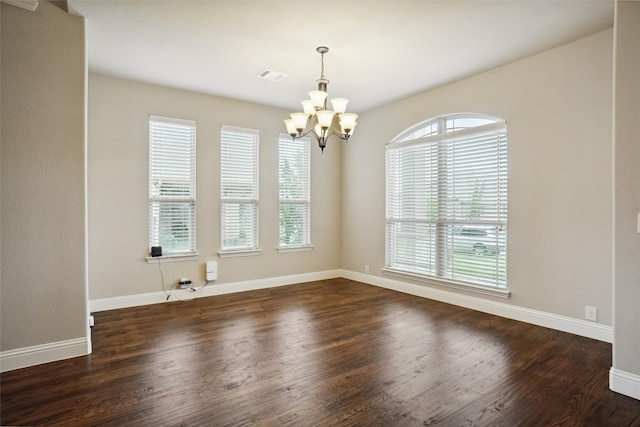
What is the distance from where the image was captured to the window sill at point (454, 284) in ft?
13.5

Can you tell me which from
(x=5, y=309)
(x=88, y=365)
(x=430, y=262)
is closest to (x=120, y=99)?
(x=5, y=309)

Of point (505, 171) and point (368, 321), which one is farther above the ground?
point (505, 171)

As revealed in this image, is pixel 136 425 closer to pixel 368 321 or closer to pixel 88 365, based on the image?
pixel 88 365

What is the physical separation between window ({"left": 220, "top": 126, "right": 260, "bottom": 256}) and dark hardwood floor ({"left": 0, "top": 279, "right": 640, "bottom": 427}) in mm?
1495

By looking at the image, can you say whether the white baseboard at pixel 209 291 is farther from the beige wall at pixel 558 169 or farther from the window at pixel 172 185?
the beige wall at pixel 558 169

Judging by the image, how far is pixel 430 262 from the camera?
498 centimetres

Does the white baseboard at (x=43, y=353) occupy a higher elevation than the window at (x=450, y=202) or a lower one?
lower

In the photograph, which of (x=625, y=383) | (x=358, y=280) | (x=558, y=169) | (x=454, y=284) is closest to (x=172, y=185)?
(x=358, y=280)

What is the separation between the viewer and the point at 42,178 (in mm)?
2875

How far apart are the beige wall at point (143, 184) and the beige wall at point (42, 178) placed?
141 cm

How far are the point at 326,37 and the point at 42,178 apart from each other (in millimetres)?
2782

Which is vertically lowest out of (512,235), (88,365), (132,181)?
(88,365)

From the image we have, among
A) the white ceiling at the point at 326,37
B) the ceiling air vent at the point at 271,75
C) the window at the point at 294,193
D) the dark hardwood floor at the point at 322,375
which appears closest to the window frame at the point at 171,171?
the white ceiling at the point at 326,37

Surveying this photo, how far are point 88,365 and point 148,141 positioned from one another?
2852 millimetres
